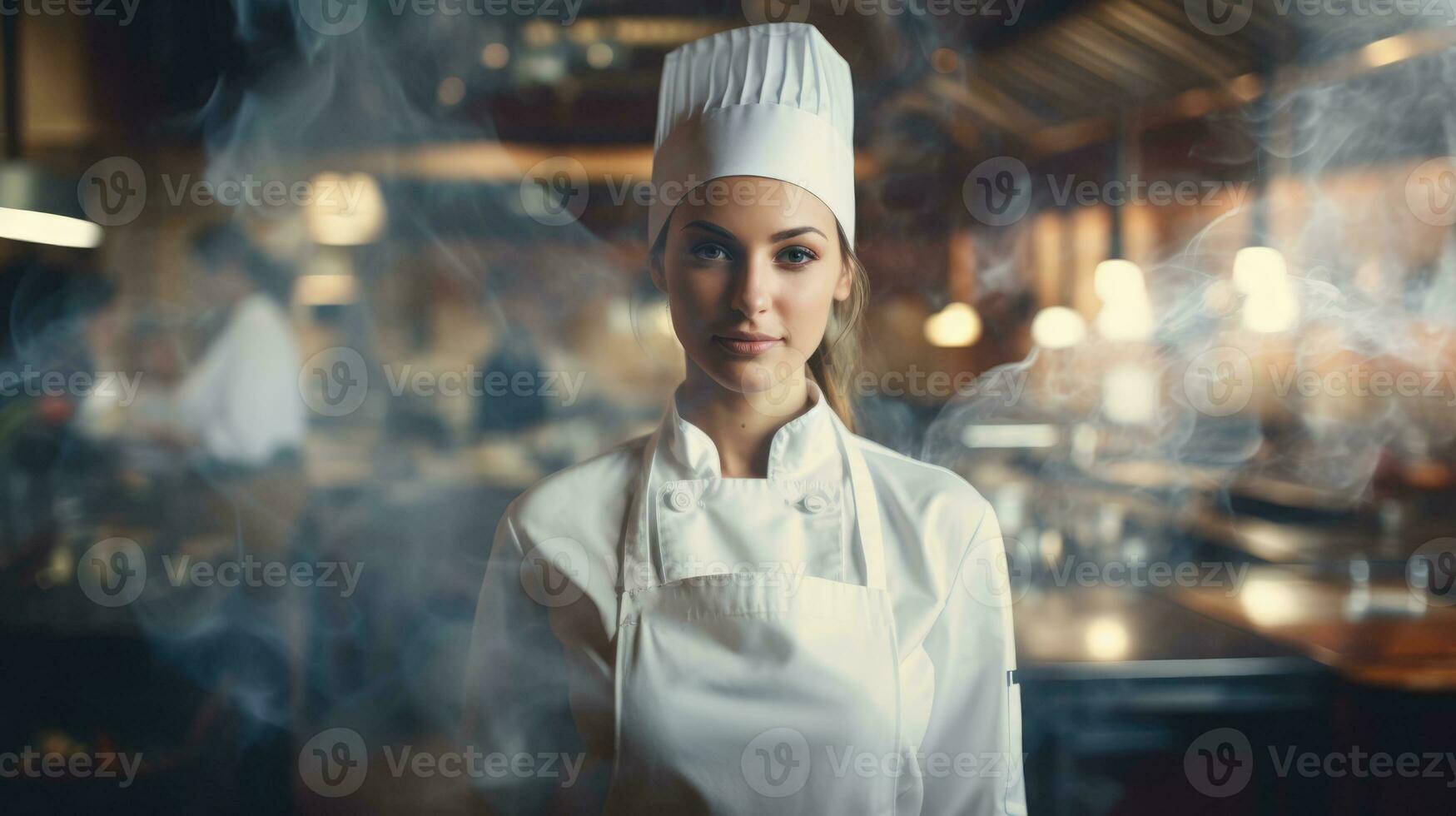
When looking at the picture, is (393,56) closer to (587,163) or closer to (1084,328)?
(587,163)

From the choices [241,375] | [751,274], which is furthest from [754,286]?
[241,375]

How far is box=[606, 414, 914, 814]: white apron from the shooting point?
70 cm

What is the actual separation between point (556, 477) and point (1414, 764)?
96 cm

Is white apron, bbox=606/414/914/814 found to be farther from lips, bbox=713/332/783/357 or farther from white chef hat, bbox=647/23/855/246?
white chef hat, bbox=647/23/855/246

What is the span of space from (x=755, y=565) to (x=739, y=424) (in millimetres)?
128

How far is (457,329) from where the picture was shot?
91 centimetres

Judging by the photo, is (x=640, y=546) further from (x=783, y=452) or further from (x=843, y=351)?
(x=843, y=351)

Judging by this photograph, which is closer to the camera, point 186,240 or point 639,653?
point 639,653

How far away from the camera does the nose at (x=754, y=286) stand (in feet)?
2.27

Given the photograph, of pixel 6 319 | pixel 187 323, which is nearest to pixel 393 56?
pixel 187 323

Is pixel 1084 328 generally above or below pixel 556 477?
above

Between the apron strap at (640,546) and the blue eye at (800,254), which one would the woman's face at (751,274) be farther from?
the apron strap at (640,546)

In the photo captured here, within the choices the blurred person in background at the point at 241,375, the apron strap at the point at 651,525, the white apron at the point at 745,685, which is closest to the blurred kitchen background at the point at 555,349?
the blurred person in background at the point at 241,375

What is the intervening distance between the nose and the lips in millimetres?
24
